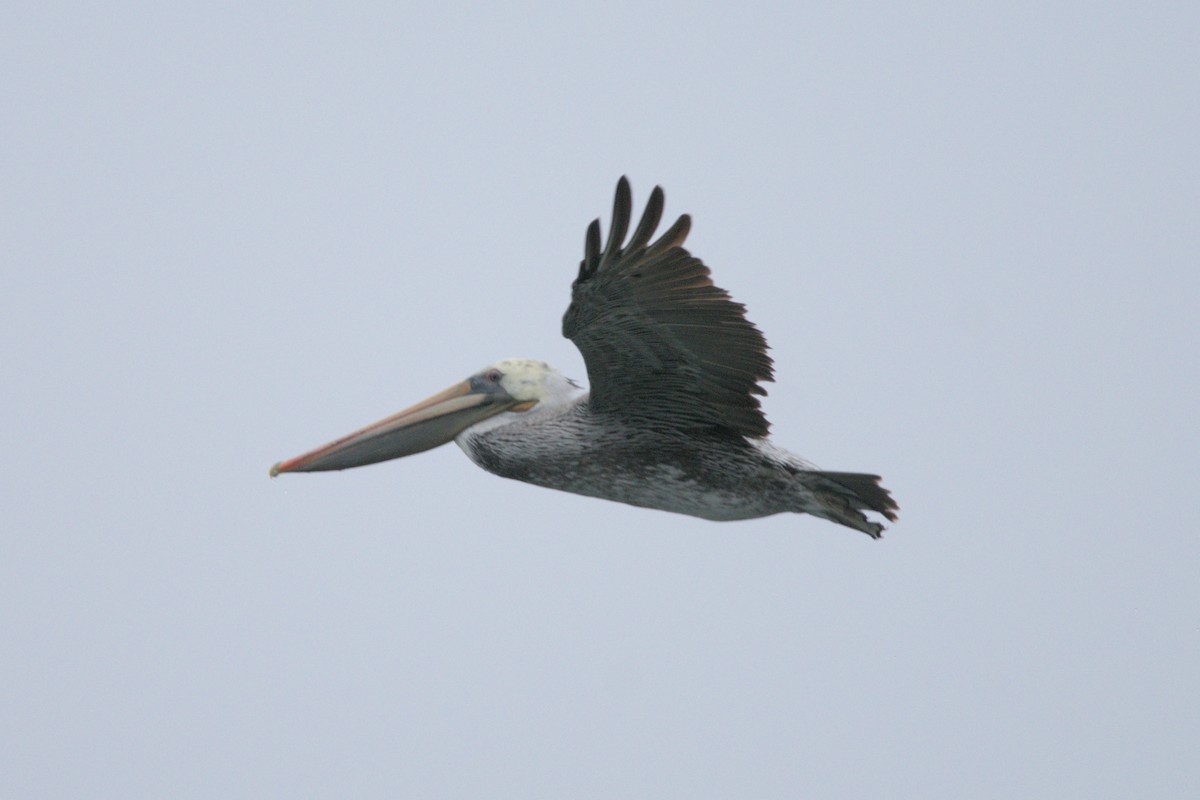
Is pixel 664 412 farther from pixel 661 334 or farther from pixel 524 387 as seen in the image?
pixel 524 387

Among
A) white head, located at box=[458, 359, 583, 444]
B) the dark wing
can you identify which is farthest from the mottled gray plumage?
Result: white head, located at box=[458, 359, 583, 444]

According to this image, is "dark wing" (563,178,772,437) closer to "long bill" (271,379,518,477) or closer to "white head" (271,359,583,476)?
"white head" (271,359,583,476)

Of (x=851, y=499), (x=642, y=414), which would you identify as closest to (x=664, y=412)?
(x=642, y=414)

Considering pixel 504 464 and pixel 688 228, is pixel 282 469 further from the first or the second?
pixel 688 228

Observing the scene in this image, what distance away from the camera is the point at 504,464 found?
8.35 meters

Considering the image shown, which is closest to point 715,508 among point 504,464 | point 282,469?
point 504,464

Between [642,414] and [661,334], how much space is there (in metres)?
0.55

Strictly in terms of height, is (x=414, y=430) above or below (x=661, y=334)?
below

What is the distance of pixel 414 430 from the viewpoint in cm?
872

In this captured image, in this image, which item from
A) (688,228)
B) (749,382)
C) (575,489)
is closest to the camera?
(688,228)

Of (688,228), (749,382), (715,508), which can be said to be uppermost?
A: (688,228)

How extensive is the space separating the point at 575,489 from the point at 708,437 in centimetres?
73

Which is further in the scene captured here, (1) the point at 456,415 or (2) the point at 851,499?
(1) the point at 456,415

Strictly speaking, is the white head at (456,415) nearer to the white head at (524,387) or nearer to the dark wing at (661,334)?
the white head at (524,387)
